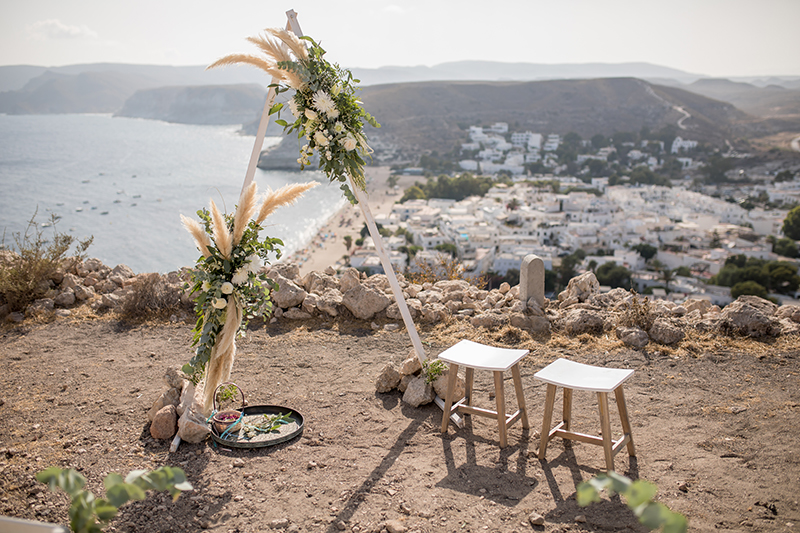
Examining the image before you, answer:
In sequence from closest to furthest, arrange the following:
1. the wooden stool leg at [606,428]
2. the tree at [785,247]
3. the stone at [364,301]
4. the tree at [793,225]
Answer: the wooden stool leg at [606,428]
the stone at [364,301]
the tree at [785,247]
the tree at [793,225]

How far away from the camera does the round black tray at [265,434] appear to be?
10.7 ft

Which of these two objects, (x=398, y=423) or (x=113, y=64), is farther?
(x=113, y=64)

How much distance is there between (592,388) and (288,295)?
146 inches

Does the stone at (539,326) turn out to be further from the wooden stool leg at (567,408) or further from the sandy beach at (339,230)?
the sandy beach at (339,230)

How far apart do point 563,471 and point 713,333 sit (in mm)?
2769

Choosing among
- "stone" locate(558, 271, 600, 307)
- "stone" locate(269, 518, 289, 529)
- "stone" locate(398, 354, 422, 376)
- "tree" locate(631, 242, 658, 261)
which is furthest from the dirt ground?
"tree" locate(631, 242, 658, 261)

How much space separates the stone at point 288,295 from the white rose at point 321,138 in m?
2.66

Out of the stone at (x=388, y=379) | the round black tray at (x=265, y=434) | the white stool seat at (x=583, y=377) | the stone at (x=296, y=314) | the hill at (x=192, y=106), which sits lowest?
the round black tray at (x=265, y=434)

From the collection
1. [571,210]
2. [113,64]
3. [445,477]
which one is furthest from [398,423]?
[113,64]

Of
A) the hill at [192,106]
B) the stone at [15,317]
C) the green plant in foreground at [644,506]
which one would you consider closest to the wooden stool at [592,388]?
the green plant in foreground at [644,506]

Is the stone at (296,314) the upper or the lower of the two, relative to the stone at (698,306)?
upper

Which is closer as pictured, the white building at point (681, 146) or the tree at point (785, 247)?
the tree at point (785, 247)

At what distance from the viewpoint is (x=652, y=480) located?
288cm

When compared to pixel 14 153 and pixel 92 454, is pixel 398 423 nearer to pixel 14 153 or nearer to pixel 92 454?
pixel 92 454
